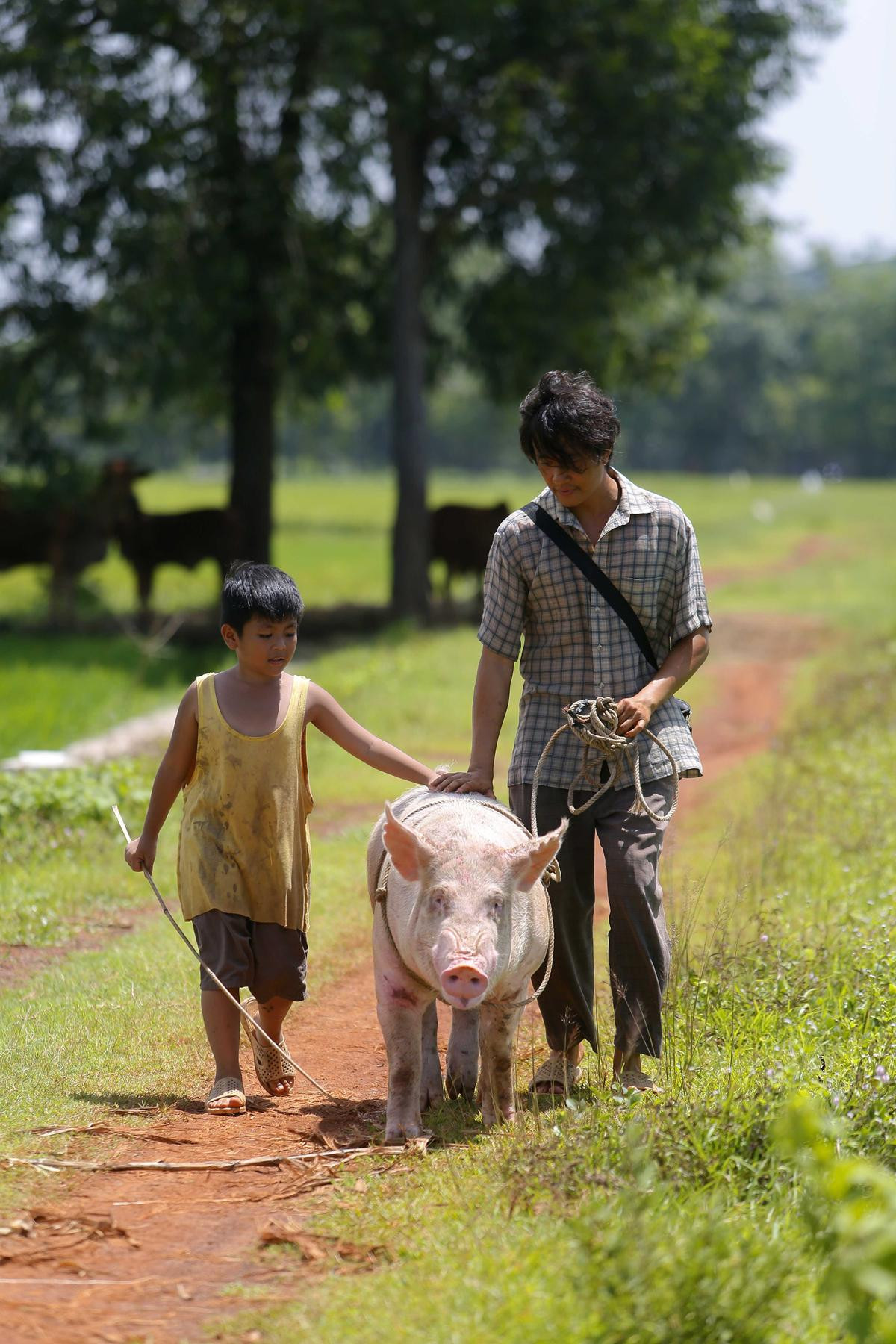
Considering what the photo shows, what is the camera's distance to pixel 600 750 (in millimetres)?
5000

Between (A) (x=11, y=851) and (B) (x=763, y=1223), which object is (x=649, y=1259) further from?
(A) (x=11, y=851)

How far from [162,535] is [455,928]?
14.6 m

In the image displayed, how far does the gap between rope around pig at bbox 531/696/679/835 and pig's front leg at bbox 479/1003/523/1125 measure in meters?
0.57

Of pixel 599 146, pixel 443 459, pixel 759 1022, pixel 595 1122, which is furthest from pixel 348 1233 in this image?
pixel 443 459

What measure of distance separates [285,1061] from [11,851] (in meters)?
3.74

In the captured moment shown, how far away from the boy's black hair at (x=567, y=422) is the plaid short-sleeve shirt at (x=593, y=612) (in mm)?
292

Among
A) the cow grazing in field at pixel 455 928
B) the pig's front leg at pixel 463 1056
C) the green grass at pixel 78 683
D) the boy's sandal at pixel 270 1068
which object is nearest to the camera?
the cow grazing in field at pixel 455 928

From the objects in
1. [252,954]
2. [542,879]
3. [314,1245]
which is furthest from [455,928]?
[252,954]

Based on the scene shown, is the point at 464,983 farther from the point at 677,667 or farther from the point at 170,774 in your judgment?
the point at 170,774

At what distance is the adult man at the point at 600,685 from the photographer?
5043mm

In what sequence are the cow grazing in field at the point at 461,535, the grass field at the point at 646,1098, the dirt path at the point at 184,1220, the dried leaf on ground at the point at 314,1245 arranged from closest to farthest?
the grass field at the point at 646,1098
the dirt path at the point at 184,1220
the dried leaf on ground at the point at 314,1245
the cow grazing in field at the point at 461,535

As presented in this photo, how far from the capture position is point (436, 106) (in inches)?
726

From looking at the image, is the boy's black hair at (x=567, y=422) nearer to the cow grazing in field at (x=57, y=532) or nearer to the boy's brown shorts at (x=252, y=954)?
the boy's brown shorts at (x=252, y=954)

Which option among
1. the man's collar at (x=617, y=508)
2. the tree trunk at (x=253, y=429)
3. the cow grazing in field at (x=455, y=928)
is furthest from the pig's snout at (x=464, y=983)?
the tree trunk at (x=253, y=429)
